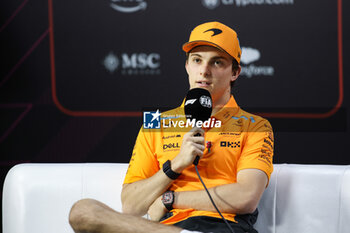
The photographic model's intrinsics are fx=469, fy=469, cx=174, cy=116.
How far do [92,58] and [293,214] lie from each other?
65.4 inches

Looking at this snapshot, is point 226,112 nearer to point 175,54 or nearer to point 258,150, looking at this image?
point 258,150

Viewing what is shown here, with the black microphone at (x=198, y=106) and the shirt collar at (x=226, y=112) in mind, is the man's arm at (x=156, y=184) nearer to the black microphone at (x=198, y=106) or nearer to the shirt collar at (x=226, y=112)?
the black microphone at (x=198, y=106)

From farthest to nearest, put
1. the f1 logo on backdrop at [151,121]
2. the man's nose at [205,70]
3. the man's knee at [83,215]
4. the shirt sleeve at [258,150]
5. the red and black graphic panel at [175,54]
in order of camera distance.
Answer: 1. the red and black graphic panel at [175,54]
2. the f1 logo on backdrop at [151,121]
3. the man's nose at [205,70]
4. the shirt sleeve at [258,150]
5. the man's knee at [83,215]

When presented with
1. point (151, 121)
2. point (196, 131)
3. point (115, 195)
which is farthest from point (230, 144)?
point (115, 195)

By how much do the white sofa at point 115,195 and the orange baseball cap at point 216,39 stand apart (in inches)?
24.8

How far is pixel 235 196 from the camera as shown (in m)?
1.95

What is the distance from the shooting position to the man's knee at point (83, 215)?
186 centimetres

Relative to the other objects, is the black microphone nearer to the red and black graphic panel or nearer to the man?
the man

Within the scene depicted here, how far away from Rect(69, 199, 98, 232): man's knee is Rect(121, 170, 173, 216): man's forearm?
0.20 meters

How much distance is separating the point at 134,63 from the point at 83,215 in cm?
141

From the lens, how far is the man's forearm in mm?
2031

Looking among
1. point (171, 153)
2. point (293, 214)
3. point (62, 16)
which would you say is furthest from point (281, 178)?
point (62, 16)

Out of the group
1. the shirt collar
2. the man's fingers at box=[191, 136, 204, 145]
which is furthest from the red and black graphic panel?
the man's fingers at box=[191, 136, 204, 145]

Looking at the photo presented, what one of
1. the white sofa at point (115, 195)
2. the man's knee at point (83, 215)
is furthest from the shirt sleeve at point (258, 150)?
the man's knee at point (83, 215)
